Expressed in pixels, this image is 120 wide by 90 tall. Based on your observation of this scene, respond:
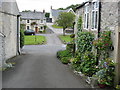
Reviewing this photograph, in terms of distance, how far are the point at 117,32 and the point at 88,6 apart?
19.5ft

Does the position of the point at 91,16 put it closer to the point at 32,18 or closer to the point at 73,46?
the point at 73,46

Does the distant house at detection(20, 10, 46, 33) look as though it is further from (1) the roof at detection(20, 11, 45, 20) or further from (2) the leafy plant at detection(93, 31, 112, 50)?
(2) the leafy plant at detection(93, 31, 112, 50)

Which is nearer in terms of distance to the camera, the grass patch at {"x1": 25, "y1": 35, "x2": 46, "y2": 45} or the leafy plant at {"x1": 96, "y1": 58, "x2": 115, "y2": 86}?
the leafy plant at {"x1": 96, "y1": 58, "x2": 115, "y2": 86}

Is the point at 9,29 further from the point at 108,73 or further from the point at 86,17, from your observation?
the point at 108,73

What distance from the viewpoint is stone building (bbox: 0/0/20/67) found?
16.0 meters

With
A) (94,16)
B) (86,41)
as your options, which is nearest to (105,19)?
(94,16)

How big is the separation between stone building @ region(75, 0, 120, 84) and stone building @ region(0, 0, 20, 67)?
24.2 feet

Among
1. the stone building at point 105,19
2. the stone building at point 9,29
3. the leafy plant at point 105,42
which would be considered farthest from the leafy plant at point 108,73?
the stone building at point 9,29

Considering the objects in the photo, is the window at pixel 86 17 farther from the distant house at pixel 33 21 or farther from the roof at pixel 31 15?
the roof at pixel 31 15

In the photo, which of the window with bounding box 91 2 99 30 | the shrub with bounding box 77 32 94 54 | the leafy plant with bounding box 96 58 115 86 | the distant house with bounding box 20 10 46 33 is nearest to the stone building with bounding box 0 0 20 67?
the shrub with bounding box 77 32 94 54

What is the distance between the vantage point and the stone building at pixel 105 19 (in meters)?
9.09

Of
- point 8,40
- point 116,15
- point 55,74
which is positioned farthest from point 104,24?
point 8,40

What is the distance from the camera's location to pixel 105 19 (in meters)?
10.9

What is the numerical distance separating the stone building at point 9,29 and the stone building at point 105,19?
739 cm
